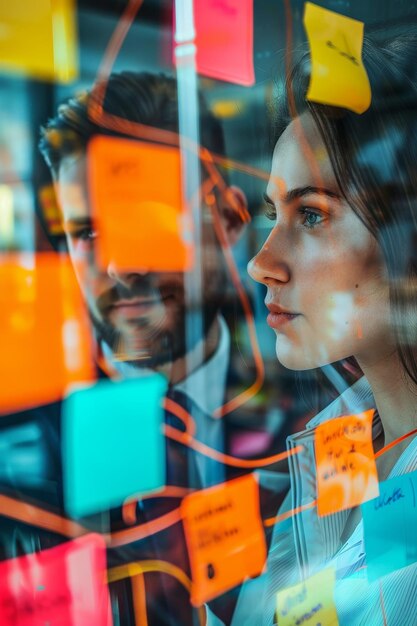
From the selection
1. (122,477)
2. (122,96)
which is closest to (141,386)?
(122,477)

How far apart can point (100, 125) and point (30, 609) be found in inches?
25.5

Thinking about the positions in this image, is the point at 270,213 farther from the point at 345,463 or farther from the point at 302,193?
the point at 345,463

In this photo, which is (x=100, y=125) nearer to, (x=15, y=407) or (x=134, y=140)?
(x=134, y=140)

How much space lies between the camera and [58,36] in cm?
79

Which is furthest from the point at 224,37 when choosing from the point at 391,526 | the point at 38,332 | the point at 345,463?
the point at 391,526

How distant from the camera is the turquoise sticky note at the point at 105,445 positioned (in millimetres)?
803

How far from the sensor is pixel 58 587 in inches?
31.2

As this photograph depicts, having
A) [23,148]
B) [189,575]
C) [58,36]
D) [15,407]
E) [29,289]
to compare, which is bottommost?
[189,575]

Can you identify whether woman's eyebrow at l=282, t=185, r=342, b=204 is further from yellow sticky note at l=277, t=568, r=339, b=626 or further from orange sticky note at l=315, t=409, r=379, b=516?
yellow sticky note at l=277, t=568, r=339, b=626

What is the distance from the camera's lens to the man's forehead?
0.84 meters

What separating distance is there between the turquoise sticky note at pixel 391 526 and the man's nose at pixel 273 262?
1.56 ft

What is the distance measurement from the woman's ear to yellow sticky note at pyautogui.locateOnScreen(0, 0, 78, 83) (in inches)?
15.6

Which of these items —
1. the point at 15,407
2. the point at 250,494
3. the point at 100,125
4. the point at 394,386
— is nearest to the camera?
the point at 15,407

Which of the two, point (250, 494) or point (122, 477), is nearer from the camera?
point (122, 477)
